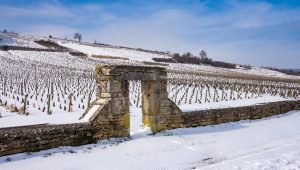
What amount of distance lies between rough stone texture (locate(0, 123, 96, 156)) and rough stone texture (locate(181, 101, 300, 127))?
4549 mm

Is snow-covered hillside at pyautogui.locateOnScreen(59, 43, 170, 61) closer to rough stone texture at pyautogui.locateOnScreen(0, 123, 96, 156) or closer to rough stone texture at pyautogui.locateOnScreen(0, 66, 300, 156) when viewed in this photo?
rough stone texture at pyautogui.locateOnScreen(0, 66, 300, 156)

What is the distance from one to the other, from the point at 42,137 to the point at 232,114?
921cm

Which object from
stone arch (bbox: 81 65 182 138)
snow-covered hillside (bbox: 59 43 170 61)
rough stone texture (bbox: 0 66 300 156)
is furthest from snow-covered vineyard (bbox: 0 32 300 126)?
snow-covered hillside (bbox: 59 43 170 61)

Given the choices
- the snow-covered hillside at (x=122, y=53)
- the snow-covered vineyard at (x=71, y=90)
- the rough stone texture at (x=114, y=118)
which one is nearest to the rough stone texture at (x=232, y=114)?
the rough stone texture at (x=114, y=118)

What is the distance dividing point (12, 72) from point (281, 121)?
1048 inches

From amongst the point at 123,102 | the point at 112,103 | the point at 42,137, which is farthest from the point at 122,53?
the point at 42,137

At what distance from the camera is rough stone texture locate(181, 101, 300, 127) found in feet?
48.1

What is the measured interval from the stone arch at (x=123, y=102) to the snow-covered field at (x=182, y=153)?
1.62 ft

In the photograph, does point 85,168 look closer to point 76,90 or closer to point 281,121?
point 281,121

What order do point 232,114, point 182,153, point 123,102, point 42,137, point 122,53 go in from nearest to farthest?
point 42,137 < point 182,153 < point 123,102 < point 232,114 < point 122,53

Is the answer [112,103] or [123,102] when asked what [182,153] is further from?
[112,103]

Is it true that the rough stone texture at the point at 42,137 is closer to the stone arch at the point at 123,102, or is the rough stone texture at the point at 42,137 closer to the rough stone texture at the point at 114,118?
the rough stone texture at the point at 114,118

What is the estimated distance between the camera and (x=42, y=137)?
33.7 ft

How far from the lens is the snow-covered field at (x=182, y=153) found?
9.59 meters
